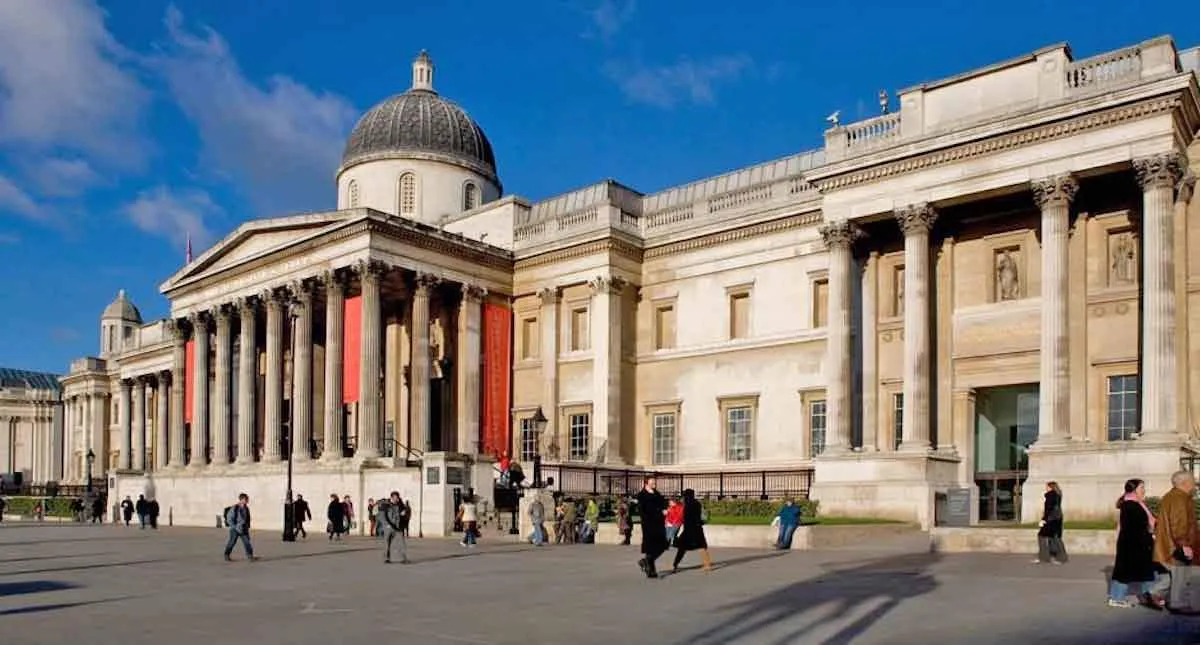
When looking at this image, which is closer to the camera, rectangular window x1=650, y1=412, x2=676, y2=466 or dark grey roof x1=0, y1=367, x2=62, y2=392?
rectangular window x1=650, y1=412, x2=676, y2=466

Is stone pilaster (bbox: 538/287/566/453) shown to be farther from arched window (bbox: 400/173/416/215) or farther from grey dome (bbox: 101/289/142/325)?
grey dome (bbox: 101/289/142/325)

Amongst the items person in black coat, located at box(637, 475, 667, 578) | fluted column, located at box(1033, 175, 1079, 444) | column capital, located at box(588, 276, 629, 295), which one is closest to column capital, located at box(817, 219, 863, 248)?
fluted column, located at box(1033, 175, 1079, 444)

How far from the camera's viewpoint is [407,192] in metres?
50.2

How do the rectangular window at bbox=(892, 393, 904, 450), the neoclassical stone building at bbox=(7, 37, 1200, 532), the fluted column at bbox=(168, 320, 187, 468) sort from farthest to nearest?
the fluted column at bbox=(168, 320, 187, 468), the rectangular window at bbox=(892, 393, 904, 450), the neoclassical stone building at bbox=(7, 37, 1200, 532)

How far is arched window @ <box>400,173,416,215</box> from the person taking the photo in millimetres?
50188

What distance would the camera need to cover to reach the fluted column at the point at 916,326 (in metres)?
30.2

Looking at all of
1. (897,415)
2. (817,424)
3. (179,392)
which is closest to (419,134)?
(179,392)

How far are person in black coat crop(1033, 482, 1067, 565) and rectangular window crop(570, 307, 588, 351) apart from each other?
920 inches

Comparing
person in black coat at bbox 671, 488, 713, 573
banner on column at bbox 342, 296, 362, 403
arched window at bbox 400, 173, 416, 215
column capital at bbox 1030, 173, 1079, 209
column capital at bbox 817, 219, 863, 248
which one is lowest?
person in black coat at bbox 671, 488, 713, 573

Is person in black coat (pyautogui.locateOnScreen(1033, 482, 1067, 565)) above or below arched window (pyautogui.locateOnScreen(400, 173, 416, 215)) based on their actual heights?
below

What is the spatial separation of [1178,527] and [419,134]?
42592mm

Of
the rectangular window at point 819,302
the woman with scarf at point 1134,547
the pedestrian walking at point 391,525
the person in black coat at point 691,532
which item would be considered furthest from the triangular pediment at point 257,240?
the woman with scarf at point 1134,547

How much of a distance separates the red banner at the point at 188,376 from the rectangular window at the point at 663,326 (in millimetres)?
21669

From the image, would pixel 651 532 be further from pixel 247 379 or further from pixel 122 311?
pixel 122 311
